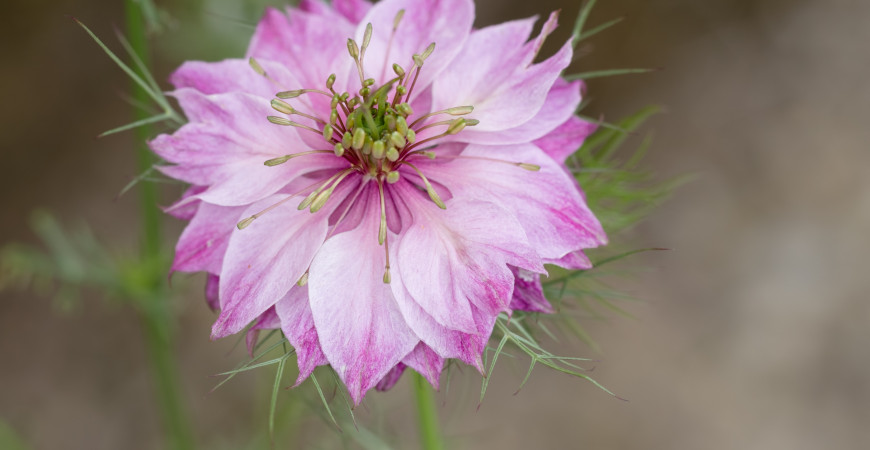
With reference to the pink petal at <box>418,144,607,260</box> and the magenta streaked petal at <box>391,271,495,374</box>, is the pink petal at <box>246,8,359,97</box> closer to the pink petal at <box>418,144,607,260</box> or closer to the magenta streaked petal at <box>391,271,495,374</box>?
the pink petal at <box>418,144,607,260</box>

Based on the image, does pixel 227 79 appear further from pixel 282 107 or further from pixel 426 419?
pixel 426 419

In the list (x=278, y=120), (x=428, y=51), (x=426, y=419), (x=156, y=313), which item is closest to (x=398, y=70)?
(x=428, y=51)

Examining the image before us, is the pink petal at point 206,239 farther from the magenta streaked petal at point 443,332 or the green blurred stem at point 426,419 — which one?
the green blurred stem at point 426,419

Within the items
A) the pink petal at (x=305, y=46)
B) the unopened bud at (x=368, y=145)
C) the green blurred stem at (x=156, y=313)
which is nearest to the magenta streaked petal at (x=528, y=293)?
the unopened bud at (x=368, y=145)

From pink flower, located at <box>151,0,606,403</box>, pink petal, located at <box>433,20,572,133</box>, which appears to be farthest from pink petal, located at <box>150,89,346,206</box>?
pink petal, located at <box>433,20,572,133</box>

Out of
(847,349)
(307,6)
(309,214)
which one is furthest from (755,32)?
(309,214)

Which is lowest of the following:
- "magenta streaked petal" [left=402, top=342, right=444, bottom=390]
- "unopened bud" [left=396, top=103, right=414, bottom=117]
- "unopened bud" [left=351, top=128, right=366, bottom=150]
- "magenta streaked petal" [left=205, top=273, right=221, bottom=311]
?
"magenta streaked petal" [left=205, top=273, right=221, bottom=311]
